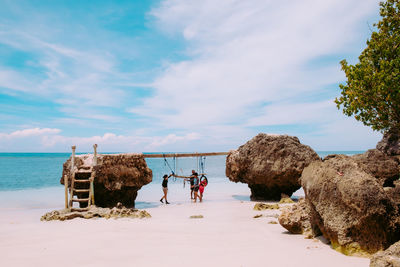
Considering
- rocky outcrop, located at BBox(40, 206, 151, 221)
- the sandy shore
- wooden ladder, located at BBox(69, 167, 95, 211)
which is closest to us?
the sandy shore

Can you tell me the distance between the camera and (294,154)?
1515 cm

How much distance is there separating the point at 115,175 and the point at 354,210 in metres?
11.1

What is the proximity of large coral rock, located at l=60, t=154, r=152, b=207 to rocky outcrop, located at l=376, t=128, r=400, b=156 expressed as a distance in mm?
11757

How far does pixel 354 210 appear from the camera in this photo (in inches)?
208

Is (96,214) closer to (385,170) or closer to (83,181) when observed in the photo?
(83,181)

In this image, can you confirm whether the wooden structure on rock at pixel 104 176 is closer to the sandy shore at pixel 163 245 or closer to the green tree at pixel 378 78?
the sandy shore at pixel 163 245

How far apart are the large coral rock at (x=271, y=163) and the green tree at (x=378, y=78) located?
366cm

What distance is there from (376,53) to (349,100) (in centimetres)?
202

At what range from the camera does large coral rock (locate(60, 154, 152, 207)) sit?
45.2ft

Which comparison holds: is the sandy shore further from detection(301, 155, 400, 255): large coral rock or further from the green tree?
the green tree

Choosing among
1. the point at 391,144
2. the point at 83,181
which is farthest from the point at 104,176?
the point at 391,144

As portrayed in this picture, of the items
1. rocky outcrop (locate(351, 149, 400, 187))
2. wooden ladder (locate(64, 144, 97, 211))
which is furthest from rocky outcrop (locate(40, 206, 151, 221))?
rocky outcrop (locate(351, 149, 400, 187))

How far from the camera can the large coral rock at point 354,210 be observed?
511cm

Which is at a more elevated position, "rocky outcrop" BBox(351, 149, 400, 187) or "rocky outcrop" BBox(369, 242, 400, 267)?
"rocky outcrop" BBox(351, 149, 400, 187)
